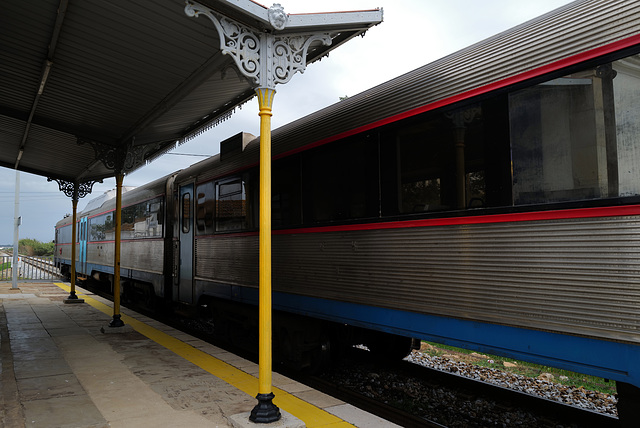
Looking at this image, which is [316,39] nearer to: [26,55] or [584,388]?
[26,55]

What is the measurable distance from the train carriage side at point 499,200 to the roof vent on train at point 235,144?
6.88 ft

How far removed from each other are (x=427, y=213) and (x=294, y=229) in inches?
86.3

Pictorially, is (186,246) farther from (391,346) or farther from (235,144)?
(391,346)

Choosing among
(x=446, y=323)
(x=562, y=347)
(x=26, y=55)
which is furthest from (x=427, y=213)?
(x=26, y=55)

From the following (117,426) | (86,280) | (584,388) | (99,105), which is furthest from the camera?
(86,280)

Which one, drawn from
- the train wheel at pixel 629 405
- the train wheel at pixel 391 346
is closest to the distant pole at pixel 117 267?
the train wheel at pixel 391 346

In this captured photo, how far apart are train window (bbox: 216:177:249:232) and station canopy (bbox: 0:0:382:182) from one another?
3.74 feet

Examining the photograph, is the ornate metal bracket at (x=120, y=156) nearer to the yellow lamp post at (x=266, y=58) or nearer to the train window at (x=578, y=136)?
the yellow lamp post at (x=266, y=58)

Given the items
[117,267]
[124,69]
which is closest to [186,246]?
[117,267]

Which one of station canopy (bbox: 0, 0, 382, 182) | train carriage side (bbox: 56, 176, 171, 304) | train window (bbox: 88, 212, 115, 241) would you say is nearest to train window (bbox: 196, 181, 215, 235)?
station canopy (bbox: 0, 0, 382, 182)

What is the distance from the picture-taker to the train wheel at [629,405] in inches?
120

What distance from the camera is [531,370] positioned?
21.4 feet

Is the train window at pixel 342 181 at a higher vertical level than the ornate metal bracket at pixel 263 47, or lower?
lower

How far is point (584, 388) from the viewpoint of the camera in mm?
5555
